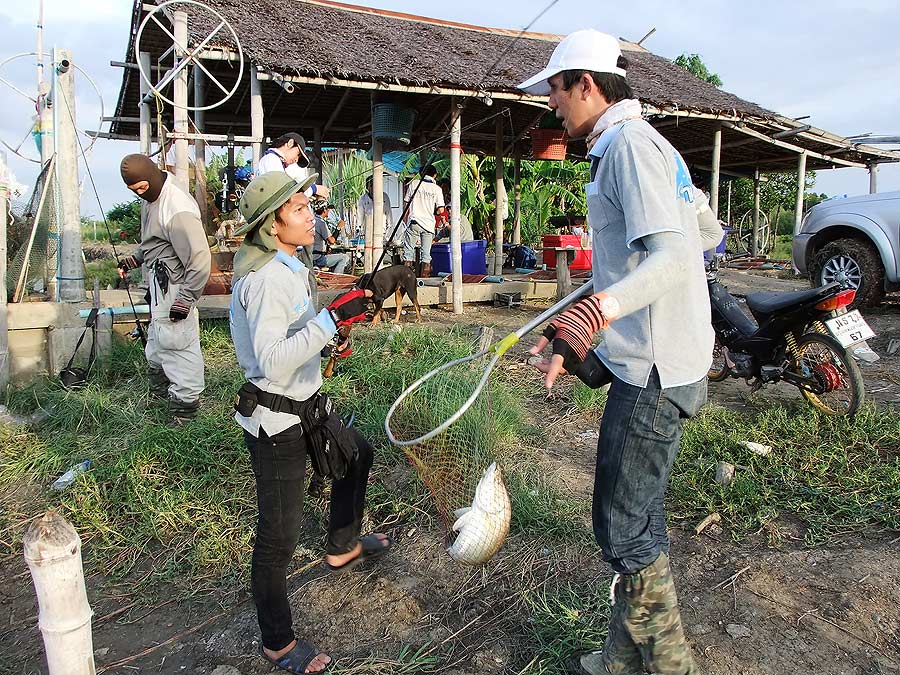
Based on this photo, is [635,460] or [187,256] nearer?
[635,460]

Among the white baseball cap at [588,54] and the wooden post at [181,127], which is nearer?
the white baseball cap at [588,54]

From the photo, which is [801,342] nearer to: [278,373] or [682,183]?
[682,183]

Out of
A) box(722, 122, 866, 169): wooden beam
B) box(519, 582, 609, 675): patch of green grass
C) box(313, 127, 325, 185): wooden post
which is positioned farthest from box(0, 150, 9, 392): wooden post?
box(722, 122, 866, 169): wooden beam

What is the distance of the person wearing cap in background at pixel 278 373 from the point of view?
230cm

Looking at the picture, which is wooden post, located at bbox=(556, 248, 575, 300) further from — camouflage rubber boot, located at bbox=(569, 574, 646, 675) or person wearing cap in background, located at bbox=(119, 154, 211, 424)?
camouflage rubber boot, located at bbox=(569, 574, 646, 675)

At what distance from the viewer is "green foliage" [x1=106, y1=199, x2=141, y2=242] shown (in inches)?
863

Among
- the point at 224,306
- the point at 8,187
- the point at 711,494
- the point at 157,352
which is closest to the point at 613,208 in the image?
the point at 711,494

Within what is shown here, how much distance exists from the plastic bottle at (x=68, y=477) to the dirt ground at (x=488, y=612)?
614 mm

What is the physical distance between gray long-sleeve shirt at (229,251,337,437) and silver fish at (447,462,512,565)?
0.74m

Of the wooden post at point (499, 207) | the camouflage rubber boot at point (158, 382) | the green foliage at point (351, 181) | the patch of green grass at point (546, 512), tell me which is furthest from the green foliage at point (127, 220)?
the patch of green grass at point (546, 512)

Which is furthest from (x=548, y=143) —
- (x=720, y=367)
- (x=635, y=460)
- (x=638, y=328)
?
(x=635, y=460)

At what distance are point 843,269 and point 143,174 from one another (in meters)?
7.24

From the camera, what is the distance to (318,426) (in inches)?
101

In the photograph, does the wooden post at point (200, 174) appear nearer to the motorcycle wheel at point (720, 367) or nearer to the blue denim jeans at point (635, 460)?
the motorcycle wheel at point (720, 367)
